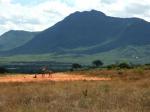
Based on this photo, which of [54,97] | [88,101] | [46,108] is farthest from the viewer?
[54,97]

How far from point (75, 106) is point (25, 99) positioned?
3578 millimetres

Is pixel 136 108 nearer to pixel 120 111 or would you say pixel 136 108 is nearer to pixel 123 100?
pixel 120 111

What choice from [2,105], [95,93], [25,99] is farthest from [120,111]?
[95,93]

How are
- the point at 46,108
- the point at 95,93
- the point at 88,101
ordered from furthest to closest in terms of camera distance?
the point at 95,93 < the point at 88,101 < the point at 46,108

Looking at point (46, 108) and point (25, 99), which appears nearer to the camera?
point (46, 108)

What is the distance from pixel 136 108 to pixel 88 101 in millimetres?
3095

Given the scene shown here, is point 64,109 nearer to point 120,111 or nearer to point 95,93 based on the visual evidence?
point 120,111

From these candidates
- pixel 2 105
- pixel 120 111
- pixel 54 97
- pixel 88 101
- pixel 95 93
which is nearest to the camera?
pixel 120 111

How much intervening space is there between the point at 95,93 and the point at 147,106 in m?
6.13

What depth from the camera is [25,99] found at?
21.4 m

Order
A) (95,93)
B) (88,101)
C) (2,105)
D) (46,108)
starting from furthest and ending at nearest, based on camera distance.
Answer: (95,93), (88,101), (2,105), (46,108)

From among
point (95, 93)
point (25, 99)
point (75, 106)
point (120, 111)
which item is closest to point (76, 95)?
point (95, 93)

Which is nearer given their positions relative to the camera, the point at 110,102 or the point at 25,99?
the point at 110,102

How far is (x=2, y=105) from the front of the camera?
18641 millimetres
